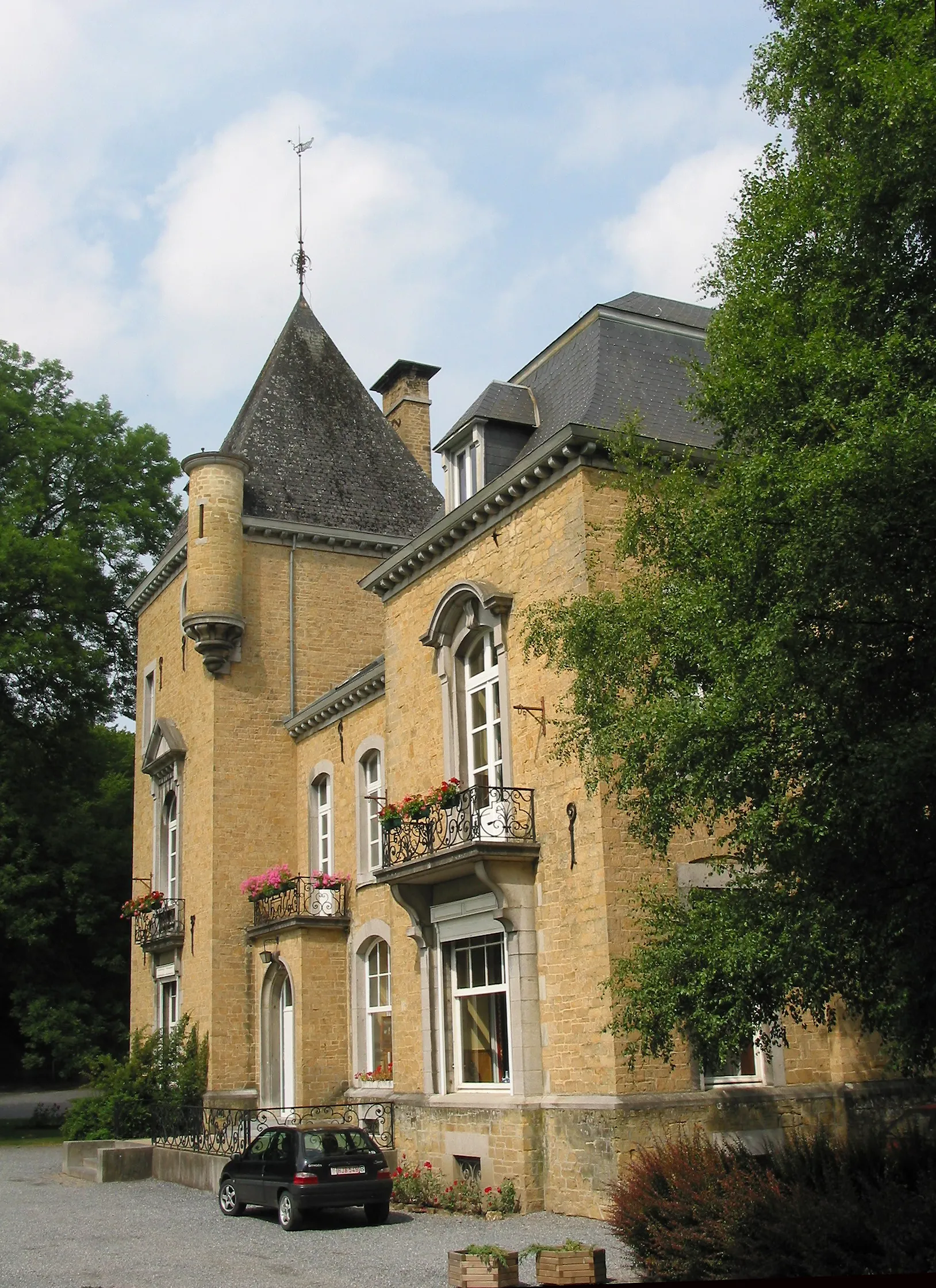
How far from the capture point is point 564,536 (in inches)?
636

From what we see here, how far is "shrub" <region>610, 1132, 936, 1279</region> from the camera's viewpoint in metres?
8.44

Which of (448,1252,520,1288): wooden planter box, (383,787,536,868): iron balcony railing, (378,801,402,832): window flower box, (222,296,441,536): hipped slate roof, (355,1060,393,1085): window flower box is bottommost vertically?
(448,1252,520,1288): wooden planter box

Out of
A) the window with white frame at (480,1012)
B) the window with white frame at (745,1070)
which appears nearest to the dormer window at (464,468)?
the window with white frame at (480,1012)

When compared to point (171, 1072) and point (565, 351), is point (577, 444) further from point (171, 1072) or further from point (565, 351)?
point (171, 1072)

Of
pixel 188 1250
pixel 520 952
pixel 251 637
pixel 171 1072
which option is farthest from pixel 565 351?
pixel 171 1072

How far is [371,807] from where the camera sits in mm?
23688

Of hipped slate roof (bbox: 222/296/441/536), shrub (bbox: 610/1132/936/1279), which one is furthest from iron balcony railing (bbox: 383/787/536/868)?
hipped slate roof (bbox: 222/296/441/536)

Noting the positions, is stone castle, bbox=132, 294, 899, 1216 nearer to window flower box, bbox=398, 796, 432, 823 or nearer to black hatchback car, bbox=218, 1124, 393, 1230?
window flower box, bbox=398, 796, 432, 823

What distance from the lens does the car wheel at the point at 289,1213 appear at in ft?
49.1

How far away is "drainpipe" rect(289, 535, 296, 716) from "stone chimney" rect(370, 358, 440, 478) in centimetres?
593

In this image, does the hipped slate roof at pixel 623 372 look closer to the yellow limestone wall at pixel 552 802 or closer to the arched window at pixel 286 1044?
the yellow limestone wall at pixel 552 802

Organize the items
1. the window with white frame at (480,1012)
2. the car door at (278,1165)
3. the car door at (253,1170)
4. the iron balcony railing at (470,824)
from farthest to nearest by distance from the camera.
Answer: the window with white frame at (480,1012) → the iron balcony railing at (470,824) → the car door at (253,1170) → the car door at (278,1165)

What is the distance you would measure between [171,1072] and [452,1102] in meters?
10.1

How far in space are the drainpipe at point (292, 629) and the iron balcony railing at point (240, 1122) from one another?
7.95 m
